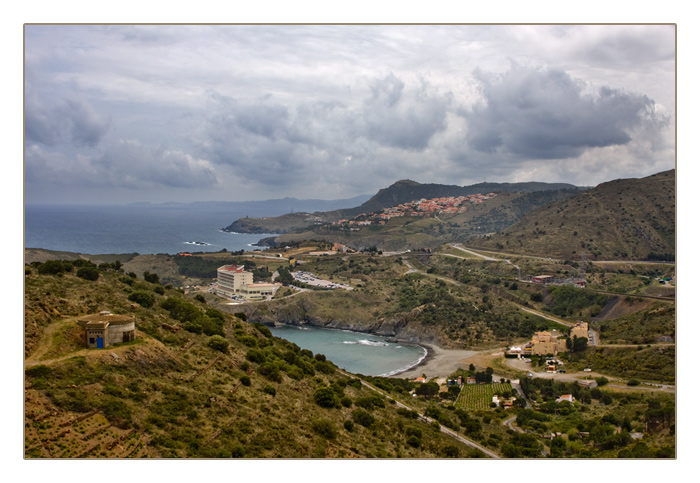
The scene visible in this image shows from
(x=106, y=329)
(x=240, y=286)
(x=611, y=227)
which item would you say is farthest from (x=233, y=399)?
(x=611, y=227)

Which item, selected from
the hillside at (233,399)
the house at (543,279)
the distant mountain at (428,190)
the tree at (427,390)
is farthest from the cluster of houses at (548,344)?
the distant mountain at (428,190)

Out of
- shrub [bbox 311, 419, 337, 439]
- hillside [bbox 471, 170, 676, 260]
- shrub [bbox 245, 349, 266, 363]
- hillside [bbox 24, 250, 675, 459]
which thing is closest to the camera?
hillside [bbox 24, 250, 675, 459]

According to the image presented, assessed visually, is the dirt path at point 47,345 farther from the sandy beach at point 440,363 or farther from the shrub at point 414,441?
the sandy beach at point 440,363

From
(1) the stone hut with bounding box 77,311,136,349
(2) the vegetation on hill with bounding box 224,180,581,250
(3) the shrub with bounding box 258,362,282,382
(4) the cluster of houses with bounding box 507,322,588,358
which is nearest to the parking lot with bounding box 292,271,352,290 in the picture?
(4) the cluster of houses with bounding box 507,322,588,358

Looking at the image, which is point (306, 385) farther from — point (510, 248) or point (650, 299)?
point (510, 248)

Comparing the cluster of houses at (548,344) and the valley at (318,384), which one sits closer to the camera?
the valley at (318,384)

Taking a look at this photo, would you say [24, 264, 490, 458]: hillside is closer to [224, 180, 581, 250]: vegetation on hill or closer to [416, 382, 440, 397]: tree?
[416, 382, 440, 397]: tree

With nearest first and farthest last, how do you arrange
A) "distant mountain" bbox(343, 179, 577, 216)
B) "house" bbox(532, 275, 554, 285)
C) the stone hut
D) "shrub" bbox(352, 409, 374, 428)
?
the stone hut → "shrub" bbox(352, 409, 374, 428) → "house" bbox(532, 275, 554, 285) → "distant mountain" bbox(343, 179, 577, 216)
